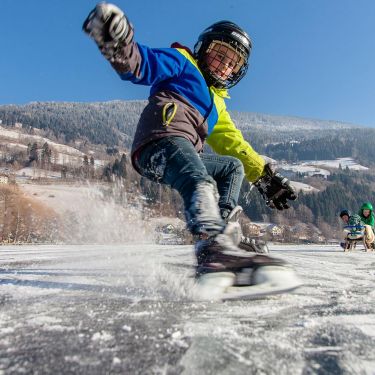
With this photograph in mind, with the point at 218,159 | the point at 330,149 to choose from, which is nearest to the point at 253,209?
the point at 218,159

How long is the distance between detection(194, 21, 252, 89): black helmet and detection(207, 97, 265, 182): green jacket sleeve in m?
0.42

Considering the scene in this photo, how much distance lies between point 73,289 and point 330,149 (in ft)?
542

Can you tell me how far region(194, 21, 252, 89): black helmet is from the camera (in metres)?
2.38

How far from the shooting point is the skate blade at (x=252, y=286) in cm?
128

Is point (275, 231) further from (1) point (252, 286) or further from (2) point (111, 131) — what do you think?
(2) point (111, 131)

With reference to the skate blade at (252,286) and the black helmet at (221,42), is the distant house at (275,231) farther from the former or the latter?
the skate blade at (252,286)

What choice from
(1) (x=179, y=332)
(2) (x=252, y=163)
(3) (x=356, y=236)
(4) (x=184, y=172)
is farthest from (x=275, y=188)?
(3) (x=356, y=236)

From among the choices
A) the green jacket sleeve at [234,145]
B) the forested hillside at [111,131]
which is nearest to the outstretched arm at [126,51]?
the green jacket sleeve at [234,145]

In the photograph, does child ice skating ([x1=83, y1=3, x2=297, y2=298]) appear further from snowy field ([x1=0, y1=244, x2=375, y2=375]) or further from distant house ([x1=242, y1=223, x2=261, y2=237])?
distant house ([x1=242, y1=223, x2=261, y2=237])

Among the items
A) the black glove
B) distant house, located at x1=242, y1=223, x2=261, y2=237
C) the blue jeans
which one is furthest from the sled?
distant house, located at x1=242, y1=223, x2=261, y2=237

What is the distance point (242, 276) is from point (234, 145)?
1.64m

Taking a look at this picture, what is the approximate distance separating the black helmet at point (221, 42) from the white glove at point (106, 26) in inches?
33.7

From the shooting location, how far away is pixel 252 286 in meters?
1.31

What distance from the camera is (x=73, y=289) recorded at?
1.55 meters
